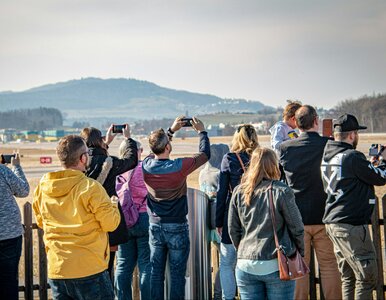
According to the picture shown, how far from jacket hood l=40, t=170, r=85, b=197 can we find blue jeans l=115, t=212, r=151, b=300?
2229 mm

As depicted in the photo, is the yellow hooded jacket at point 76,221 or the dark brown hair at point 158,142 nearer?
the yellow hooded jacket at point 76,221

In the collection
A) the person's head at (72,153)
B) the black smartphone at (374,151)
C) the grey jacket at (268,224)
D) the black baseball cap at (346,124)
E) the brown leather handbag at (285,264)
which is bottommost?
the brown leather handbag at (285,264)

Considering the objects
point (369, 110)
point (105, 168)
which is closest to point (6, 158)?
point (105, 168)

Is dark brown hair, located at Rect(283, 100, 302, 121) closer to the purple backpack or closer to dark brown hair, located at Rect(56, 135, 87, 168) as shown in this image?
the purple backpack

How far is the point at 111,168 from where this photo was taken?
6.47m

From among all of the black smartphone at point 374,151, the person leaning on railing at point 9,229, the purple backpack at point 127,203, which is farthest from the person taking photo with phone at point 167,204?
the black smartphone at point 374,151

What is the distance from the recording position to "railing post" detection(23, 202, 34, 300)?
7582mm

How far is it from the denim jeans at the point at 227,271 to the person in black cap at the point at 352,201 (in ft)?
3.75

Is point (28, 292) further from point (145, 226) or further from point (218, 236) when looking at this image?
A: point (218, 236)

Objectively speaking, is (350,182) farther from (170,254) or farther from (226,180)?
(170,254)

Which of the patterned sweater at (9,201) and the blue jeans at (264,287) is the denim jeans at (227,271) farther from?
the patterned sweater at (9,201)

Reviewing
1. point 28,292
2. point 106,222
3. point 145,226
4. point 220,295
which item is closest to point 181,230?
point 145,226

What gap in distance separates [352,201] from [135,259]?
102 inches

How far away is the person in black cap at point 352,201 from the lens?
20.1 ft
